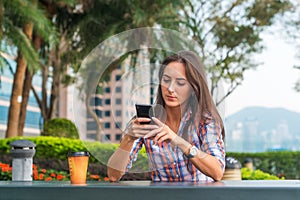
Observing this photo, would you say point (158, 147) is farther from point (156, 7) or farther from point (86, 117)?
point (156, 7)

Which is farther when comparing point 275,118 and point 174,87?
point 275,118

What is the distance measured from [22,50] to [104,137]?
8.76m

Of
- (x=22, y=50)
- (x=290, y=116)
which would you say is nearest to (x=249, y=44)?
(x=290, y=116)

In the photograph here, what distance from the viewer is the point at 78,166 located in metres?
2.57

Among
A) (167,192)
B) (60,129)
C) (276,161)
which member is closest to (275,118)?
(276,161)

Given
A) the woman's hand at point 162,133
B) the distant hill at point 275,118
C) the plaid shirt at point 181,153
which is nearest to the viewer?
the woman's hand at point 162,133

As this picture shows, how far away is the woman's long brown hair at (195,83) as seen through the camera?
2.45 m

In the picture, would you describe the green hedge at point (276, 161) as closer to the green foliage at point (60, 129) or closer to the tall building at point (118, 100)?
the green foliage at point (60, 129)

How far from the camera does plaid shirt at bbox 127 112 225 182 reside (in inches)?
98.1

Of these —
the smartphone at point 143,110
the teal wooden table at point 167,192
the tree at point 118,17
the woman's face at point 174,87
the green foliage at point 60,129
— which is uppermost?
the tree at point 118,17

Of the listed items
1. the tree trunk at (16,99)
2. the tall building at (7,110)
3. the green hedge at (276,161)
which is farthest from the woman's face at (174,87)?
the tall building at (7,110)

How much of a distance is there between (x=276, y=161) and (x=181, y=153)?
41.0 ft

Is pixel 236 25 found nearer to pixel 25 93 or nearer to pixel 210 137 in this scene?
pixel 25 93

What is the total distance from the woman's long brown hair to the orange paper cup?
0.42 meters
